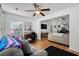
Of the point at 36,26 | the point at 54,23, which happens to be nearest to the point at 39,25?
the point at 36,26

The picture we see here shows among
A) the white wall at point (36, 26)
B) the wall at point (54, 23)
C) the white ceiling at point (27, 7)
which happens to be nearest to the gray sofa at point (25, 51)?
the white wall at point (36, 26)

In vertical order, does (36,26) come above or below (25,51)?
above

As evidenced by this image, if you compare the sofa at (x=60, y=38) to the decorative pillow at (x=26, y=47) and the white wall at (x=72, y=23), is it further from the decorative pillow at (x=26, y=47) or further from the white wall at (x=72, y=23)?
the decorative pillow at (x=26, y=47)

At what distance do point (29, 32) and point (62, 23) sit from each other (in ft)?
2.37

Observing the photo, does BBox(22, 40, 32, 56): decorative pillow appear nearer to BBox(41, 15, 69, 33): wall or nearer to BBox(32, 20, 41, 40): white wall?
BBox(32, 20, 41, 40): white wall

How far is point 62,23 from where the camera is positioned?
178cm

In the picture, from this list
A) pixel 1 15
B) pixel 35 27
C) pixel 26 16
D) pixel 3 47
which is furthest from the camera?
pixel 35 27

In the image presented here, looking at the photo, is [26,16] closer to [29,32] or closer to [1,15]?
[29,32]

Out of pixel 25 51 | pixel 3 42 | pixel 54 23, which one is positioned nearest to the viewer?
pixel 3 42

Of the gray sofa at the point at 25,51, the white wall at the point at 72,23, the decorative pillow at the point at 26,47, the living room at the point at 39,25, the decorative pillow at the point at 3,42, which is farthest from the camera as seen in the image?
the white wall at the point at 72,23

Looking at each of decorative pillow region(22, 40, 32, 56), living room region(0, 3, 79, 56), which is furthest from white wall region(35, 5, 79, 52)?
decorative pillow region(22, 40, 32, 56)

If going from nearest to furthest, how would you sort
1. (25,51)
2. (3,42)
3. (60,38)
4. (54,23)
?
(3,42)
(25,51)
(54,23)
(60,38)

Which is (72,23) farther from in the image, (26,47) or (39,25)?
(26,47)

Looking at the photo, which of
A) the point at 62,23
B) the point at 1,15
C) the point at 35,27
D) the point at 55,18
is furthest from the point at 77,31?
the point at 1,15
